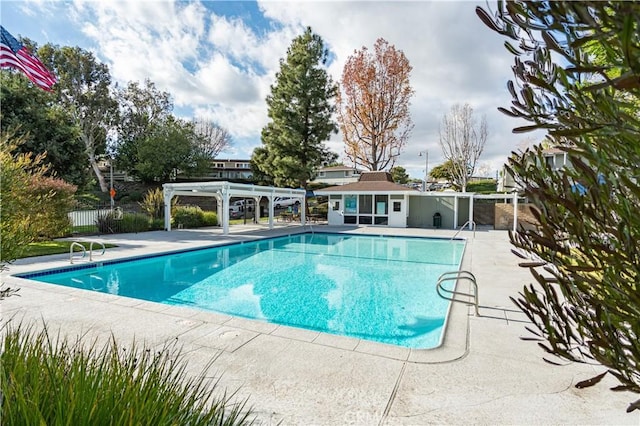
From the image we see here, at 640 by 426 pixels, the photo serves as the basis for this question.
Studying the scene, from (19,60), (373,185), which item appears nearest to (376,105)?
(373,185)

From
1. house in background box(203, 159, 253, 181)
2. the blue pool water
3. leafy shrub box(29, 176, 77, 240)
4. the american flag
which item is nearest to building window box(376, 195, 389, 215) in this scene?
the blue pool water

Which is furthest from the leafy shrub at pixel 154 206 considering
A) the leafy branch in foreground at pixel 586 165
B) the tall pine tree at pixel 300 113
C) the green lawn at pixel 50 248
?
the leafy branch in foreground at pixel 586 165

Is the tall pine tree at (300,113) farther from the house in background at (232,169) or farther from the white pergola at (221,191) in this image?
the house in background at (232,169)

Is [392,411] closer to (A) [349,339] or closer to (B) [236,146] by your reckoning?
(A) [349,339]

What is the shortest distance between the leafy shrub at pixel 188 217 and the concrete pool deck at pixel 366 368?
14.5m

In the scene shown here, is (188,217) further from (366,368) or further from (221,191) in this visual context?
(366,368)

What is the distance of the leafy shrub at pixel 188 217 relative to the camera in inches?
810

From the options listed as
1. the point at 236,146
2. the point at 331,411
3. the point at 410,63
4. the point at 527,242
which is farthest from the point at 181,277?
the point at 236,146

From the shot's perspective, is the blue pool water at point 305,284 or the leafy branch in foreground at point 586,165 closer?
the leafy branch in foreground at point 586,165

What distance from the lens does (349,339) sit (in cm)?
475

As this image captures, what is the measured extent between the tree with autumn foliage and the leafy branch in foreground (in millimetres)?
26673

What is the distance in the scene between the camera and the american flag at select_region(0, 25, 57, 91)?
628 cm

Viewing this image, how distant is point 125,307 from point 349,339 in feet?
13.0

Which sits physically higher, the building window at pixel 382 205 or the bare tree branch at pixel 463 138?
the bare tree branch at pixel 463 138
